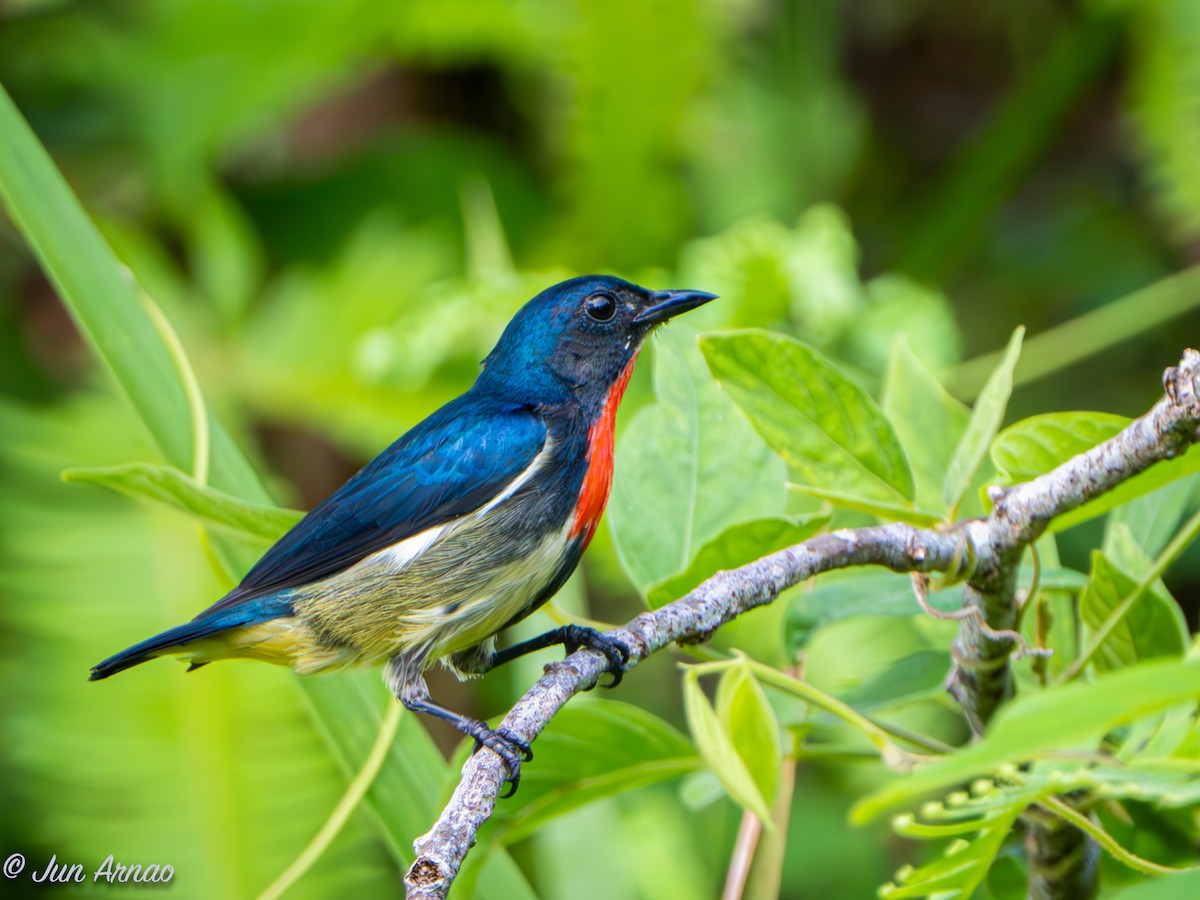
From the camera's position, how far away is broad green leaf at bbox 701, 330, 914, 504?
4.09ft

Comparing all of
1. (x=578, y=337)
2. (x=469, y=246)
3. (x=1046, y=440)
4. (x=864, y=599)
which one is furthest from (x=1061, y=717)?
(x=469, y=246)

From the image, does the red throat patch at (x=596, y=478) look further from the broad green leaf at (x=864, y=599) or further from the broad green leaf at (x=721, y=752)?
the broad green leaf at (x=721, y=752)

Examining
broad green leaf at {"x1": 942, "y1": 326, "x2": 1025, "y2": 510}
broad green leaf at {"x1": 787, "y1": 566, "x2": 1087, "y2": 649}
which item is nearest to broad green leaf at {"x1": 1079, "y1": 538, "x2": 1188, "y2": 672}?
broad green leaf at {"x1": 787, "y1": 566, "x2": 1087, "y2": 649}

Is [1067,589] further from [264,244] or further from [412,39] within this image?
[264,244]

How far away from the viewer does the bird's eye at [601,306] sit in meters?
2.00

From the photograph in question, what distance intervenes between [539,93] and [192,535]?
1.87 m

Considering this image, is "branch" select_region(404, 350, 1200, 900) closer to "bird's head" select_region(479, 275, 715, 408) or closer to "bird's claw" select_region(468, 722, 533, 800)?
"bird's claw" select_region(468, 722, 533, 800)

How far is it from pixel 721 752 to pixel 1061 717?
51cm

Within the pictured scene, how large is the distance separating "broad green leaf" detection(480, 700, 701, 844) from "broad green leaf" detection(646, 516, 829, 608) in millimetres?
139

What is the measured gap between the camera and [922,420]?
1.52 metres

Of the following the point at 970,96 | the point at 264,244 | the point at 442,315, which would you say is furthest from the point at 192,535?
the point at 970,96

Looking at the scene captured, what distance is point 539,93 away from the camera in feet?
12.9

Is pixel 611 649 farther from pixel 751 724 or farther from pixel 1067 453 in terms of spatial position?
pixel 1067 453

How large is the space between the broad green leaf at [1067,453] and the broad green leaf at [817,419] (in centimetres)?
11
